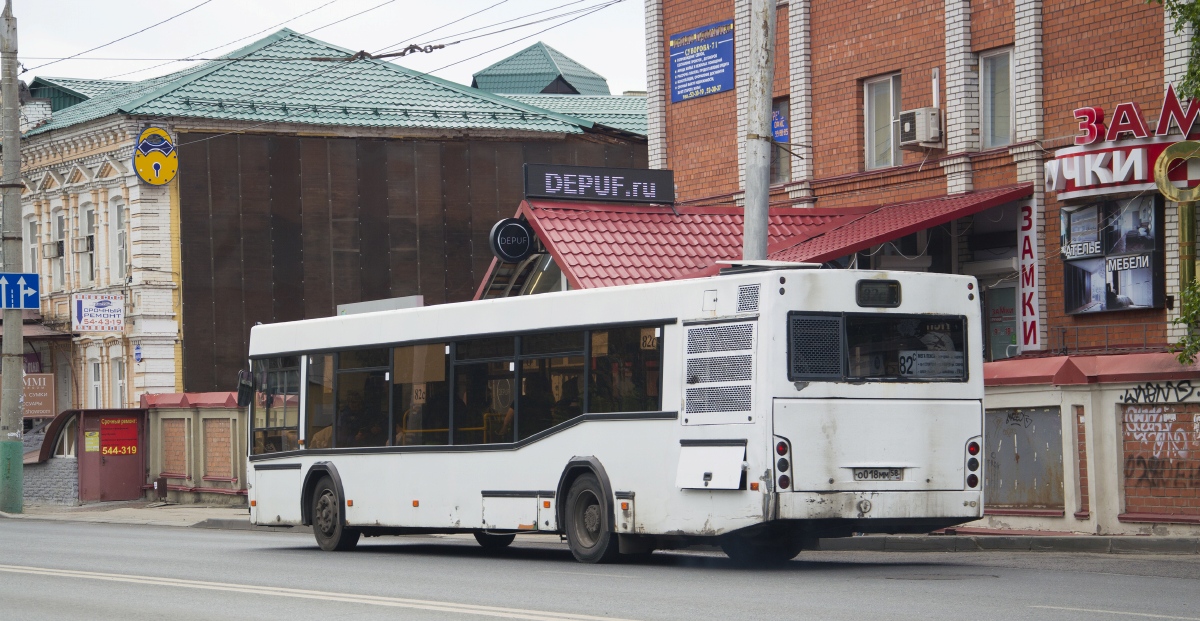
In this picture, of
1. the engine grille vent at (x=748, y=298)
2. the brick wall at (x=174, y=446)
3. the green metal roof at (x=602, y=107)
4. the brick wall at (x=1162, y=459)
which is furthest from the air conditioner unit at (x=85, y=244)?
the engine grille vent at (x=748, y=298)

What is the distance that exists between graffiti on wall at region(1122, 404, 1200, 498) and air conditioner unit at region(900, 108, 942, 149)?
7841 mm

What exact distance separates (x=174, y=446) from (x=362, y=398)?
16.5 m

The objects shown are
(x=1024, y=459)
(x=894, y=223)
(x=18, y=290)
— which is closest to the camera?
(x=1024, y=459)

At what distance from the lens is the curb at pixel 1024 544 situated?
16516 mm

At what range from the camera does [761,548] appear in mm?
16109

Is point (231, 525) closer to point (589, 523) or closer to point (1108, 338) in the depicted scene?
point (589, 523)

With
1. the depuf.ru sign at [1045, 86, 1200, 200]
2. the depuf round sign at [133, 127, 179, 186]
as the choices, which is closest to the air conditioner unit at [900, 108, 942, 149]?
the depuf.ru sign at [1045, 86, 1200, 200]

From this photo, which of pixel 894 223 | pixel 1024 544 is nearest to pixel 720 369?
pixel 1024 544

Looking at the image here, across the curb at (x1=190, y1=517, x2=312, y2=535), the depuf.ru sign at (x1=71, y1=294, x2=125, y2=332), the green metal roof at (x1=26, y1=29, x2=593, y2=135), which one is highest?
the green metal roof at (x1=26, y1=29, x2=593, y2=135)

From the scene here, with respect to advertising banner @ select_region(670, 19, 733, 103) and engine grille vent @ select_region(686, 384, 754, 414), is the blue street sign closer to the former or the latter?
advertising banner @ select_region(670, 19, 733, 103)

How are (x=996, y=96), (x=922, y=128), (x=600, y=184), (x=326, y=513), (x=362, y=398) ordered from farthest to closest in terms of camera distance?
(x=600, y=184), (x=922, y=128), (x=996, y=96), (x=326, y=513), (x=362, y=398)

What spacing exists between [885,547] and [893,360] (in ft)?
14.4

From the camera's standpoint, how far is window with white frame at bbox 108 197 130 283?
41688 millimetres

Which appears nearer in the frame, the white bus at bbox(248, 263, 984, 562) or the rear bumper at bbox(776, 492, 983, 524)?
the rear bumper at bbox(776, 492, 983, 524)
